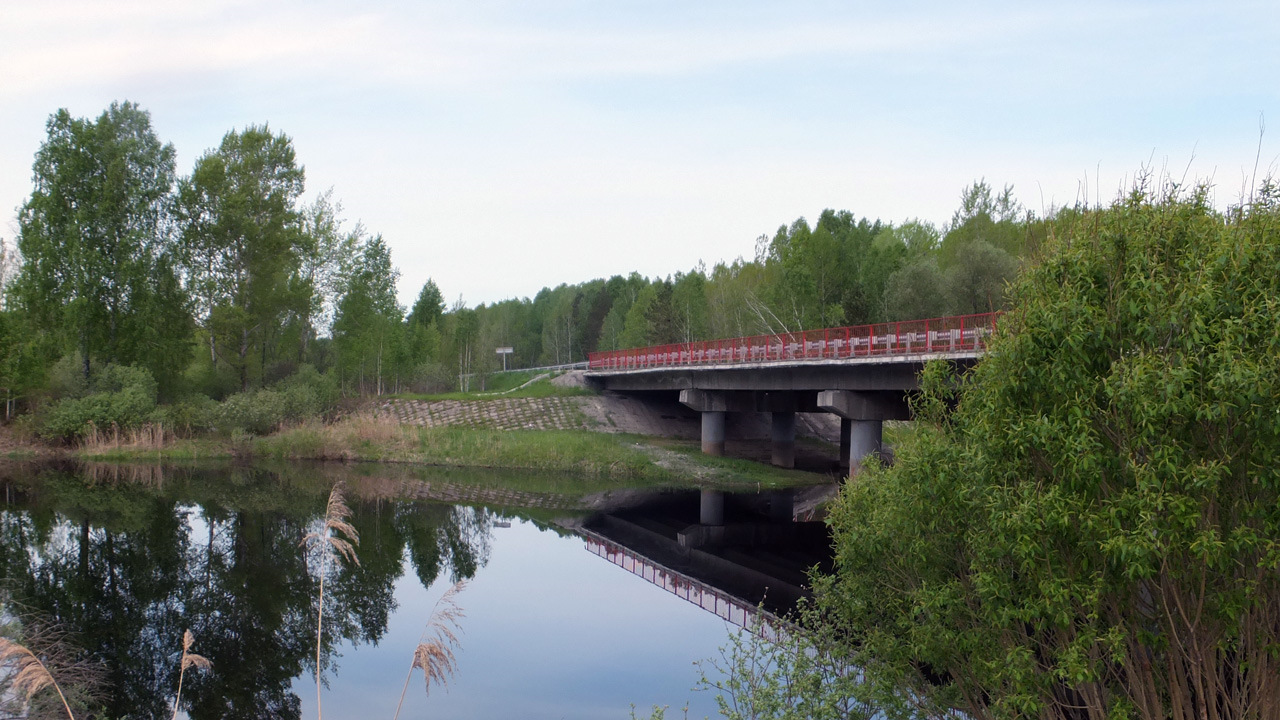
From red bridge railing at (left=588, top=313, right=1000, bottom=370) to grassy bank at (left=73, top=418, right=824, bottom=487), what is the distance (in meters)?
5.57

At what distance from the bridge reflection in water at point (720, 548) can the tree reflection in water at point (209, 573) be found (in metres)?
5.27

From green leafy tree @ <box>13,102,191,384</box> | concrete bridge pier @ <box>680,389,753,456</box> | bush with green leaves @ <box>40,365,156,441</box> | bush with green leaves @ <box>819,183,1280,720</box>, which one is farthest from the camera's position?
green leafy tree @ <box>13,102,191,384</box>

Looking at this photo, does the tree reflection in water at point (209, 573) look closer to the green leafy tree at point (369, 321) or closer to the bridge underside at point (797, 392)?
the bridge underside at point (797, 392)

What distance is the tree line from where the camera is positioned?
166ft

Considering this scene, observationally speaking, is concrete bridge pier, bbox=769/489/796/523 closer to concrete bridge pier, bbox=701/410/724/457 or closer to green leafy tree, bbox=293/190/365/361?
concrete bridge pier, bbox=701/410/724/457

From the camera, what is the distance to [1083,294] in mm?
9586

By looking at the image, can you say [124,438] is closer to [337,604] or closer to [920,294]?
[337,604]

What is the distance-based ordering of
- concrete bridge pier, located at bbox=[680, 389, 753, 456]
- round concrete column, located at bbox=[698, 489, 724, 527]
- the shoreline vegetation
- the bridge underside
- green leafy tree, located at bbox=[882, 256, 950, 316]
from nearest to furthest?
the bridge underside < round concrete column, located at bbox=[698, 489, 724, 527] < the shoreline vegetation < concrete bridge pier, located at bbox=[680, 389, 753, 456] < green leafy tree, located at bbox=[882, 256, 950, 316]

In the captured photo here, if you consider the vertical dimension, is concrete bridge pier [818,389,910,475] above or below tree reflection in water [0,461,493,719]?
above

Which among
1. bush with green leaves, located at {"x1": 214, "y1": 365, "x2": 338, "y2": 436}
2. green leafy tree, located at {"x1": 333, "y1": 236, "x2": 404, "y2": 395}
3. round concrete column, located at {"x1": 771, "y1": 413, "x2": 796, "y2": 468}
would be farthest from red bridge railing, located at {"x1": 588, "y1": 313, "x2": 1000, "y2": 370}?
green leafy tree, located at {"x1": 333, "y1": 236, "x2": 404, "y2": 395}

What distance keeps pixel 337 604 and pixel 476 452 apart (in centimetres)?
2653

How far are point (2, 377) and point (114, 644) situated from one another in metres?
40.0

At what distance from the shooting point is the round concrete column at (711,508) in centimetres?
3412

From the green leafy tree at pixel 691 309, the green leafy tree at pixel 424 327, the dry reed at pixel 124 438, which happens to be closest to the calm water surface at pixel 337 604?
the dry reed at pixel 124 438
